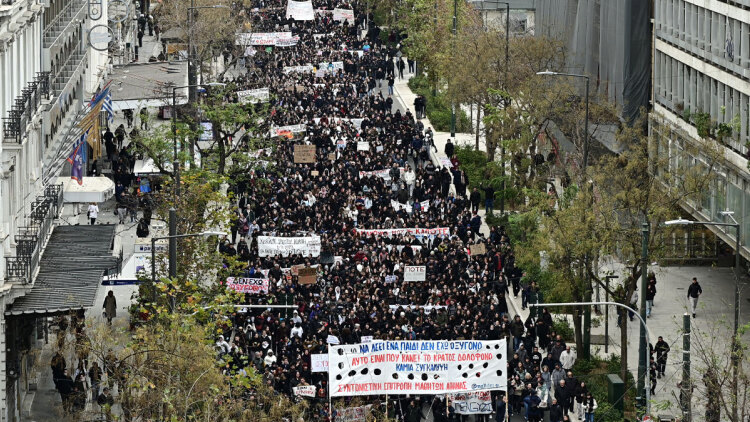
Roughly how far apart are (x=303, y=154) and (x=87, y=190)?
1697cm

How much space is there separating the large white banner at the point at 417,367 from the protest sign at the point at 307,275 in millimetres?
11091

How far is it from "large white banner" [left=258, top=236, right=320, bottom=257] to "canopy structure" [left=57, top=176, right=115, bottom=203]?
5423mm

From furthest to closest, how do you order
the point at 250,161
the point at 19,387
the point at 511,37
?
the point at 511,37
the point at 250,161
the point at 19,387

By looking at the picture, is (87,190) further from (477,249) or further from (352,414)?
(352,414)

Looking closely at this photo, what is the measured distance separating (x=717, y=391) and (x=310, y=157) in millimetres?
A: 38728

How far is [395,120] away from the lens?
81.9 m

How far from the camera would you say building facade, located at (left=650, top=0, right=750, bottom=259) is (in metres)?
55.8

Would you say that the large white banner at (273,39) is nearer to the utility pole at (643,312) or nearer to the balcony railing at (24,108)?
the balcony railing at (24,108)

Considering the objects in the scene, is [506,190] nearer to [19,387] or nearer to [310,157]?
[310,157]

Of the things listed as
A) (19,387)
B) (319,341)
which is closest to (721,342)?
(319,341)

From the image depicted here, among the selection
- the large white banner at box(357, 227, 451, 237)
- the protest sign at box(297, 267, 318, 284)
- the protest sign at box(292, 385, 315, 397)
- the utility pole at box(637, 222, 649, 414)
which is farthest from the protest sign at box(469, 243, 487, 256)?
the protest sign at box(292, 385, 315, 397)

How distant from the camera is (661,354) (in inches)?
1799

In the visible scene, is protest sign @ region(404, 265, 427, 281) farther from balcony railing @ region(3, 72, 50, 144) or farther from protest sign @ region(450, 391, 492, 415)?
balcony railing @ region(3, 72, 50, 144)

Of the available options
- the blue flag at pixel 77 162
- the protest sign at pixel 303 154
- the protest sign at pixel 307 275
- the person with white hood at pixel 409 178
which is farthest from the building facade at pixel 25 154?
the person with white hood at pixel 409 178
